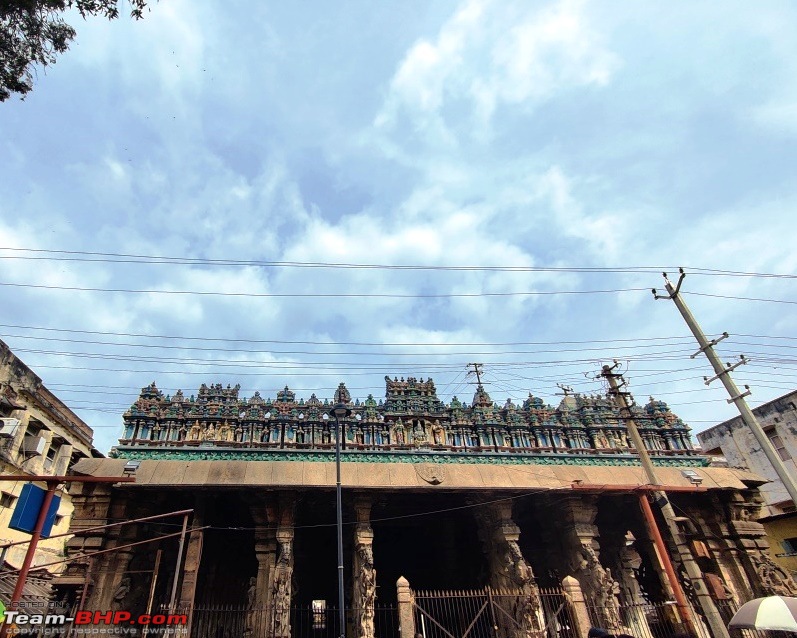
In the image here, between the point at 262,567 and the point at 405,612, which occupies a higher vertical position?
the point at 262,567

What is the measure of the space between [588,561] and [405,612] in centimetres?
676

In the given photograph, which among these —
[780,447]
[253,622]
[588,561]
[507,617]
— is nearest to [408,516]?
[507,617]

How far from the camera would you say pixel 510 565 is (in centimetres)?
1543

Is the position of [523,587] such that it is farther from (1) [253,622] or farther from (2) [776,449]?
(2) [776,449]

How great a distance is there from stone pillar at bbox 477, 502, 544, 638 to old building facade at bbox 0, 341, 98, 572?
50.5ft

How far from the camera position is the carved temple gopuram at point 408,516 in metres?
14.0

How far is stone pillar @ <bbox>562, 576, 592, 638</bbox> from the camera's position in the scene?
13477 millimetres

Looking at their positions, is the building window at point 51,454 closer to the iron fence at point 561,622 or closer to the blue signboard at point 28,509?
the blue signboard at point 28,509

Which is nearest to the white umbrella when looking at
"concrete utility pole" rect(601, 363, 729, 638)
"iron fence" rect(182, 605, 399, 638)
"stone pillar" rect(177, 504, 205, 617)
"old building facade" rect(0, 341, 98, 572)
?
"concrete utility pole" rect(601, 363, 729, 638)

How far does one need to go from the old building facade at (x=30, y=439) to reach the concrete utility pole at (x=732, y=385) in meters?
22.2

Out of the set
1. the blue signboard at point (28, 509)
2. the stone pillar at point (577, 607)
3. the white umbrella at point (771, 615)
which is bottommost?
the white umbrella at point (771, 615)

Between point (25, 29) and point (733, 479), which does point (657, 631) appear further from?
point (25, 29)

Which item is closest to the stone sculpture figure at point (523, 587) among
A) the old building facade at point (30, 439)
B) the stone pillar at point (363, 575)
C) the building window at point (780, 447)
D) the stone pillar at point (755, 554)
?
the stone pillar at point (363, 575)

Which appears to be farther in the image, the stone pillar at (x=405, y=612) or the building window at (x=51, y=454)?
the building window at (x=51, y=454)
